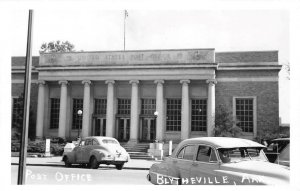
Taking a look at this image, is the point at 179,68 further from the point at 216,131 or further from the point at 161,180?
the point at 161,180

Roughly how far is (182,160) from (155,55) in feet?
45.7

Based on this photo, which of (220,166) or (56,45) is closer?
(220,166)

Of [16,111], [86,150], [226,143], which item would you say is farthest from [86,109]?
[226,143]

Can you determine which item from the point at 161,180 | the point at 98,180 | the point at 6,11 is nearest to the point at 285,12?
the point at 161,180

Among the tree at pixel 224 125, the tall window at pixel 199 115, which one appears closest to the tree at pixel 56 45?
the tree at pixel 224 125

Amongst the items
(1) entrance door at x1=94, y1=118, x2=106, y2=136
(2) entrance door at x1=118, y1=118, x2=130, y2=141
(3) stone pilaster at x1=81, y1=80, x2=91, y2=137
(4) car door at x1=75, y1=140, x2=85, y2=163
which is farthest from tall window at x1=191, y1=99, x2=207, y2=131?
(4) car door at x1=75, y1=140, x2=85, y2=163

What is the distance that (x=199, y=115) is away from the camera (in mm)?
20141

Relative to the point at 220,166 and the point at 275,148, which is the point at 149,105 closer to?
the point at 275,148

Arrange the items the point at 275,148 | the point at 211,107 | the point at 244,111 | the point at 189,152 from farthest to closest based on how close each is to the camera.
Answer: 1. the point at 211,107
2. the point at 244,111
3. the point at 275,148
4. the point at 189,152

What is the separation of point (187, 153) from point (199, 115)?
43.1ft

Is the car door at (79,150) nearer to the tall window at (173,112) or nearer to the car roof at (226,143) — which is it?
the car roof at (226,143)

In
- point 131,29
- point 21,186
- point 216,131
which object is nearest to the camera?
point 21,186

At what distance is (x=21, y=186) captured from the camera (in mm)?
6324

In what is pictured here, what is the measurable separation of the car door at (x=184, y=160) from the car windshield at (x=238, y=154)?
743 millimetres
